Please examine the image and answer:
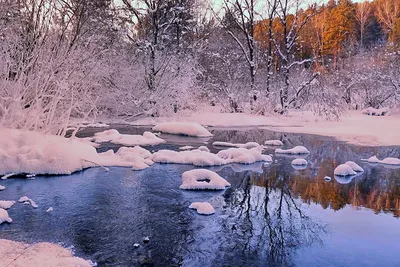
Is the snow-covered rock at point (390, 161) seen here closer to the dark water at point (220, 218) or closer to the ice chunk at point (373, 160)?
the ice chunk at point (373, 160)

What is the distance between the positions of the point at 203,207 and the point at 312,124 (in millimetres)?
15313

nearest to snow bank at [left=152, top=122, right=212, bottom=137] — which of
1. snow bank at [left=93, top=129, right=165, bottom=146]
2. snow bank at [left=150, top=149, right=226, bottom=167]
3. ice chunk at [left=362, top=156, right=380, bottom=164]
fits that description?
snow bank at [left=93, top=129, right=165, bottom=146]

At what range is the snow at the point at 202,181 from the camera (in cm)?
758

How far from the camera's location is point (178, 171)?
29.7ft

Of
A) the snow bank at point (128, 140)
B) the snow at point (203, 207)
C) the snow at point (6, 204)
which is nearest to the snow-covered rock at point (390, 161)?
the snow at point (203, 207)

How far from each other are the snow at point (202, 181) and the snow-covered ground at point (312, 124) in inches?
327

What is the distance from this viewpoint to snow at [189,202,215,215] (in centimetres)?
611

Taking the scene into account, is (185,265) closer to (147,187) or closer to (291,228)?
(291,228)

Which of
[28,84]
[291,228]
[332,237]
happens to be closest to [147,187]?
[291,228]

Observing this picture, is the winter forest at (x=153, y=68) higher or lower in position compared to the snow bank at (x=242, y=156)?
higher

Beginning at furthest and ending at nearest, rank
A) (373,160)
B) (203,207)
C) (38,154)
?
(373,160), (38,154), (203,207)

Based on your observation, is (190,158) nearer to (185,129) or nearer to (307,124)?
(185,129)

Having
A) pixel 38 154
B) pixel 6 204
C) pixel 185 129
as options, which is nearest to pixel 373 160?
pixel 185 129

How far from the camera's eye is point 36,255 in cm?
436
